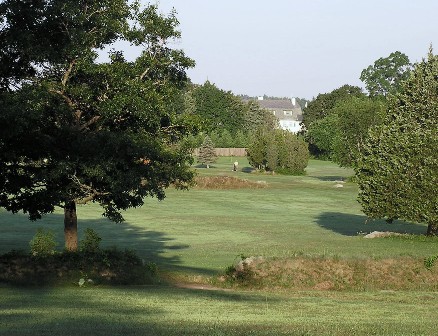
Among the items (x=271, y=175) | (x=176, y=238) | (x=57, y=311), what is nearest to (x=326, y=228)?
(x=176, y=238)

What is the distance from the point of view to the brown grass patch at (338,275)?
3609cm

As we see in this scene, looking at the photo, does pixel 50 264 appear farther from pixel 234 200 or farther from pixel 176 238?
pixel 234 200

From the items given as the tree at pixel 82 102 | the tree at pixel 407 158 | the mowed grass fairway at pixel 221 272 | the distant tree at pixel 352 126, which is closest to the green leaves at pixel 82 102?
the tree at pixel 82 102

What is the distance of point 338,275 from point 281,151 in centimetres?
10154

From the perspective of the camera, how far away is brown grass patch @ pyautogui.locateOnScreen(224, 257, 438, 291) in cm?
3609

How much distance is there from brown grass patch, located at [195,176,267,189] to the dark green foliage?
25154 millimetres

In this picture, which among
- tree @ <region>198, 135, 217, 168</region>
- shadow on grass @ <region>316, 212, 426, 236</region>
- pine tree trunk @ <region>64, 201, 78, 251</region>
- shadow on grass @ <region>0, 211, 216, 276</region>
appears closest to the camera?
pine tree trunk @ <region>64, 201, 78, 251</region>

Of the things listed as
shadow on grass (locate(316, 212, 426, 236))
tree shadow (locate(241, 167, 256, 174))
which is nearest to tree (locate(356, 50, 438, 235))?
shadow on grass (locate(316, 212, 426, 236))

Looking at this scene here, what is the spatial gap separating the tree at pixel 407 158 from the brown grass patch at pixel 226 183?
50696 mm

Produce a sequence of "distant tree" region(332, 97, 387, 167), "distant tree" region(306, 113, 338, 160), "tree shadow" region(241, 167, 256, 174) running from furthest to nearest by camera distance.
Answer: "distant tree" region(306, 113, 338, 160)
"tree shadow" region(241, 167, 256, 174)
"distant tree" region(332, 97, 387, 167)

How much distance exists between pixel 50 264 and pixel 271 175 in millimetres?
103340

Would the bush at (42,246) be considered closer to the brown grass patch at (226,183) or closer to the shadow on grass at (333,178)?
the brown grass patch at (226,183)

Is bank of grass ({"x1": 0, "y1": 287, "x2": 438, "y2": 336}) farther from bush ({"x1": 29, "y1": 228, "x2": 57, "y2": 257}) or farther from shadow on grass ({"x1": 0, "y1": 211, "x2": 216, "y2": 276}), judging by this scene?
shadow on grass ({"x1": 0, "y1": 211, "x2": 216, "y2": 276})

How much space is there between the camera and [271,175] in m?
136
